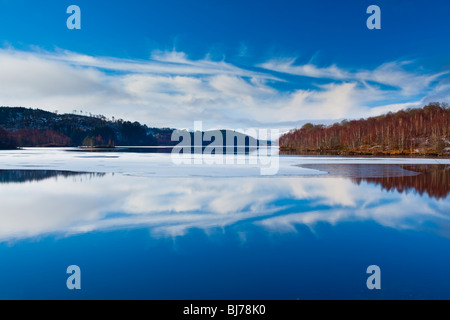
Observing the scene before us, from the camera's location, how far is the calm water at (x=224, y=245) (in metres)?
3.91

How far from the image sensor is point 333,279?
4102mm

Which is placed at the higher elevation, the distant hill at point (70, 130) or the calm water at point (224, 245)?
the distant hill at point (70, 130)

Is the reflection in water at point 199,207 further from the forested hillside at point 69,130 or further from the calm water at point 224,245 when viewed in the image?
the forested hillside at point 69,130

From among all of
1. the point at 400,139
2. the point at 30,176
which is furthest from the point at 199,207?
the point at 400,139

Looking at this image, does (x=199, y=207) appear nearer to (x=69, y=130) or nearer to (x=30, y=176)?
(x=30, y=176)

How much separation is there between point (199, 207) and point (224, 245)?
3.08 meters

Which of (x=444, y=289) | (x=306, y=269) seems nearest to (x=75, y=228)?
(x=306, y=269)

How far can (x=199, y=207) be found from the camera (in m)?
8.46

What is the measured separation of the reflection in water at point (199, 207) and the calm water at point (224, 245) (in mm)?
37

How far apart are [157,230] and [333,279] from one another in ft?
12.2

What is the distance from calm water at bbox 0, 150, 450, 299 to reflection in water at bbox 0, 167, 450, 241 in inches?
1.4

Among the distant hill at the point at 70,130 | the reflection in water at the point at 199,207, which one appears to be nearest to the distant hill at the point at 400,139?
the reflection in water at the point at 199,207

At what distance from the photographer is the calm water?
12.8 ft
